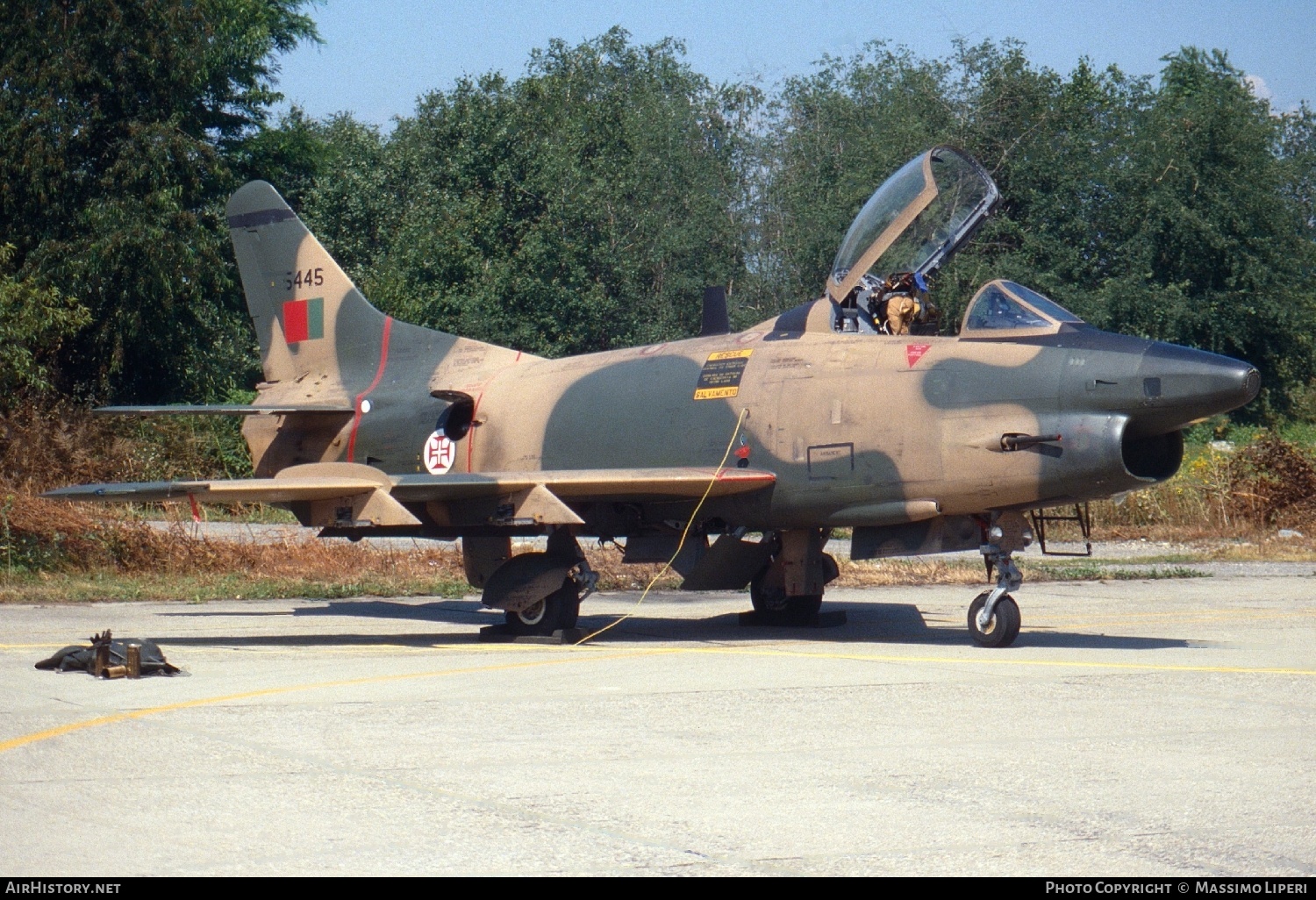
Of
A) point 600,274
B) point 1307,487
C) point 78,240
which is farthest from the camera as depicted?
point 600,274

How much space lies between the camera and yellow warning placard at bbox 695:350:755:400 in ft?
42.5

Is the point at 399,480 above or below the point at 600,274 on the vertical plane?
below

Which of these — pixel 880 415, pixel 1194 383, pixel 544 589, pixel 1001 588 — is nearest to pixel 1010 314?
pixel 880 415

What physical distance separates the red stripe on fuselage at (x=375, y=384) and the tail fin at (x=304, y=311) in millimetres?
18

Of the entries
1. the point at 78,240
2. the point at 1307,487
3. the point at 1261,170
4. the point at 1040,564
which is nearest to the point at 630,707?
the point at 1040,564

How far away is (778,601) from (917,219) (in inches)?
156

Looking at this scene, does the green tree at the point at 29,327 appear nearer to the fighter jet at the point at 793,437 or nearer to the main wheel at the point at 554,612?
the fighter jet at the point at 793,437

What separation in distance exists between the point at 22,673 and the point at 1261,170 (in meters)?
44.1

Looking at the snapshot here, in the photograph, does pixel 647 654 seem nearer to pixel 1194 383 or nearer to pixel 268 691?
pixel 268 691

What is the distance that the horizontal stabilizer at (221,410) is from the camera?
560 inches

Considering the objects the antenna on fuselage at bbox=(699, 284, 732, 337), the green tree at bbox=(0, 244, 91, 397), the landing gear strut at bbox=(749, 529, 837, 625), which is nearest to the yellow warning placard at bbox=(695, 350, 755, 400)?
the antenna on fuselage at bbox=(699, 284, 732, 337)

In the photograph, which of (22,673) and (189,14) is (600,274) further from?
(22,673)

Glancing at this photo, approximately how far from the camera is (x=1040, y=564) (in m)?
21.1

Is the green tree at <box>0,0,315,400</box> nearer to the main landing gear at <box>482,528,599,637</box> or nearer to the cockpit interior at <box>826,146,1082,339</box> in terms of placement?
the main landing gear at <box>482,528,599,637</box>
